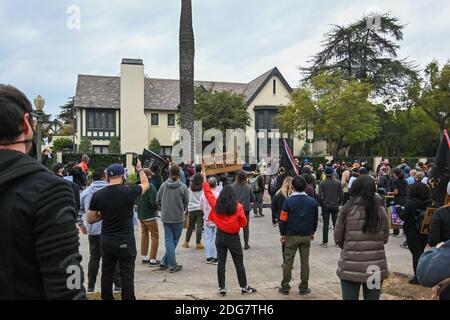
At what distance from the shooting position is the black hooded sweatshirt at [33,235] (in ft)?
5.75

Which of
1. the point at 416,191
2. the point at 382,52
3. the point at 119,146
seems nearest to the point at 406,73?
the point at 382,52

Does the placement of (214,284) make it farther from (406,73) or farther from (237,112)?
(406,73)

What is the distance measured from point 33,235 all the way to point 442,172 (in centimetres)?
517

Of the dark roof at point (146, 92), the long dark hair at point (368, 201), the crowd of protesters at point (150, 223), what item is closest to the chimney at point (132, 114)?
the dark roof at point (146, 92)

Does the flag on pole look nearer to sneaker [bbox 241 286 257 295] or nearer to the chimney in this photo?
sneaker [bbox 241 286 257 295]

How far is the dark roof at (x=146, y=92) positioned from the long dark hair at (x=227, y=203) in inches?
1392

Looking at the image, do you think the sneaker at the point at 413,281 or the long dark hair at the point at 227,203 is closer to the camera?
the long dark hair at the point at 227,203

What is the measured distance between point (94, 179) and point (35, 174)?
5543 millimetres

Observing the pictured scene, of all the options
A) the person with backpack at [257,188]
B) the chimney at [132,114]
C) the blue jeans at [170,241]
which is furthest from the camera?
the chimney at [132,114]

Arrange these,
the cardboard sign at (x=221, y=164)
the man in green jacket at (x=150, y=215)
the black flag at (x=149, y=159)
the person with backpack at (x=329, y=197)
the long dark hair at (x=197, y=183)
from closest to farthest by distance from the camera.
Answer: the man in green jacket at (x=150, y=215), the black flag at (x=149, y=159), the long dark hair at (x=197, y=183), the person with backpack at (x=329, y=197), the cardboard sign at (x=221, y=164)

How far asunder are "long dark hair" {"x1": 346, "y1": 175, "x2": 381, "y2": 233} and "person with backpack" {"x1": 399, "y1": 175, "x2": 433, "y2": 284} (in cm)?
261

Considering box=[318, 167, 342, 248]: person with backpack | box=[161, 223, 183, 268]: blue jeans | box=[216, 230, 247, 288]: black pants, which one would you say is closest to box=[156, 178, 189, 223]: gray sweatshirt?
box=[161, 223, 183, 268]: blue jeans

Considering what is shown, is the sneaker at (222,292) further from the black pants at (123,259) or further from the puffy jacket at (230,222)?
the black pants at (123,259)

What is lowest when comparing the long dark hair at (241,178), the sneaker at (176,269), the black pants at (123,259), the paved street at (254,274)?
the paved street at (254,274)
